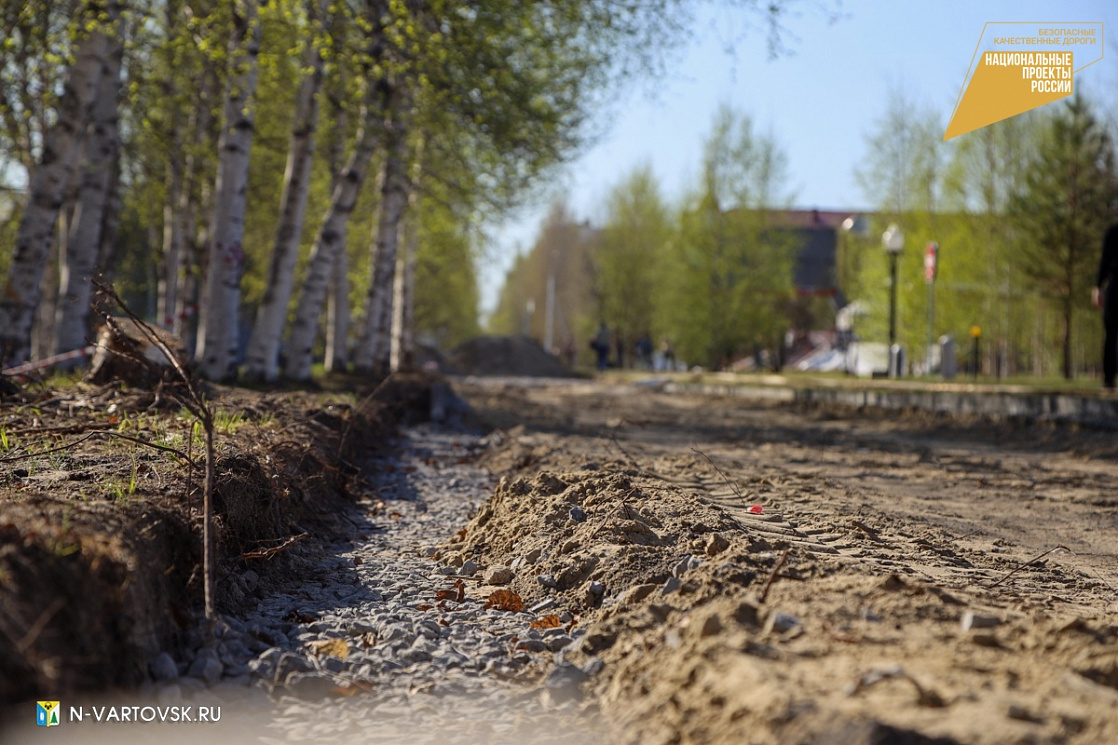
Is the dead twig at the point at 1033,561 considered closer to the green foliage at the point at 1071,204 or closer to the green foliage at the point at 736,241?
the green foliage at the point at 1071,204

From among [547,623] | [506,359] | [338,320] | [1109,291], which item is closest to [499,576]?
[547,623]

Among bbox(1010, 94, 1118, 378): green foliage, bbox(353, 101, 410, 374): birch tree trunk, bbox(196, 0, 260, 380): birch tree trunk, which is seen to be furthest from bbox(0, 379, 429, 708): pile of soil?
bbox(1010, 94, 1118, 378): green foliage

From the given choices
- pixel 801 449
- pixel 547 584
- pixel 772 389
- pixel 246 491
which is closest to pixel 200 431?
pixel 246 491

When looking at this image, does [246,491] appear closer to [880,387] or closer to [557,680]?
[557,680]

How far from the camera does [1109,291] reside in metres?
11.2

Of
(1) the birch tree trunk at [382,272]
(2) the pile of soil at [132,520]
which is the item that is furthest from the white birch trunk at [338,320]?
(2) the pile of soil at [132,520]

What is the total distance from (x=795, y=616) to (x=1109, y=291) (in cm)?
1011

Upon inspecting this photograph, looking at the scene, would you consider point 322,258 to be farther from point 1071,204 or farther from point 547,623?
point 1071,204

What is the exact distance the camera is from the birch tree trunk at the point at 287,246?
12.1 metres

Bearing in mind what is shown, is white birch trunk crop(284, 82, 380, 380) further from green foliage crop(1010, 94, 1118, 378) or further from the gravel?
green foliage crop(1010, 94, 1118, 378)

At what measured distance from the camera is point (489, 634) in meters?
3.86

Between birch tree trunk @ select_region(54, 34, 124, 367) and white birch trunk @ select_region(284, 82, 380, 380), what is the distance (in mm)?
2731

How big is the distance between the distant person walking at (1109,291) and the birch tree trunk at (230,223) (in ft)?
33.8

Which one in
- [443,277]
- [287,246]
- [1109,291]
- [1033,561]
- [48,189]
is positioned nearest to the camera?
[1033,561]
